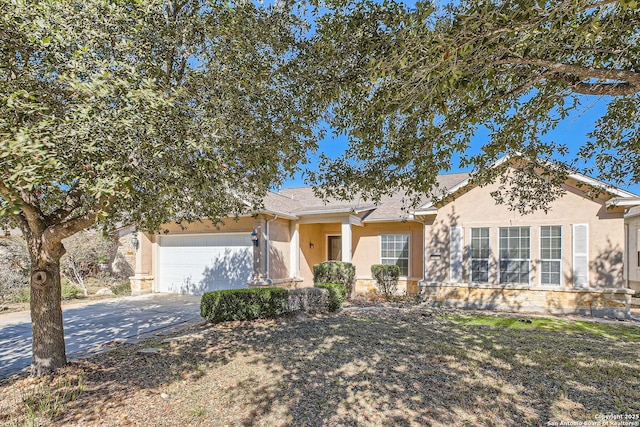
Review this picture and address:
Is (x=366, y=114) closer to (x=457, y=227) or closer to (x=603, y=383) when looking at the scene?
(x=603, y=383)

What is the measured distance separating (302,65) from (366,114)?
1.36 m

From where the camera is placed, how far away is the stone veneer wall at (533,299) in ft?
32.9

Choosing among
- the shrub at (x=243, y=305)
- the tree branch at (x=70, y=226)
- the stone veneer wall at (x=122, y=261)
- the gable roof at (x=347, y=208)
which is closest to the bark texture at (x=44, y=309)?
the tree branch at (x=70, y=226)

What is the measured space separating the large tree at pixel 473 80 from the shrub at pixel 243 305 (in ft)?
13.4

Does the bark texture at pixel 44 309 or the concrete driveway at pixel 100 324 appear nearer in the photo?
the bark texture at pixel 44 309

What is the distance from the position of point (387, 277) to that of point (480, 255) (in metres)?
3.45

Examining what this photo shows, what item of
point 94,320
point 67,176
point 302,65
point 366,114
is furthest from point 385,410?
point 94,320

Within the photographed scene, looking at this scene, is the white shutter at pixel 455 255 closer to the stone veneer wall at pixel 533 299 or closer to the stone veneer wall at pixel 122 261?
the stone veneer wall at pixel 533 299

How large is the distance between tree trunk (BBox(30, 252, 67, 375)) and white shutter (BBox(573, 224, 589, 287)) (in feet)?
41.7

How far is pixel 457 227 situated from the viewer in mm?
11805

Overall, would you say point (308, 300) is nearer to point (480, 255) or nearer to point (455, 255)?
point (455, 255)

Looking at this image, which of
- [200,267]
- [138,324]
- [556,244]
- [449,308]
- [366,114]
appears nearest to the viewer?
[366,114]

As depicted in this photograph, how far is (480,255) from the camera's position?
1155 centimetres

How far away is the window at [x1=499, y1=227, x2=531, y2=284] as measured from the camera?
1099 centimetres
